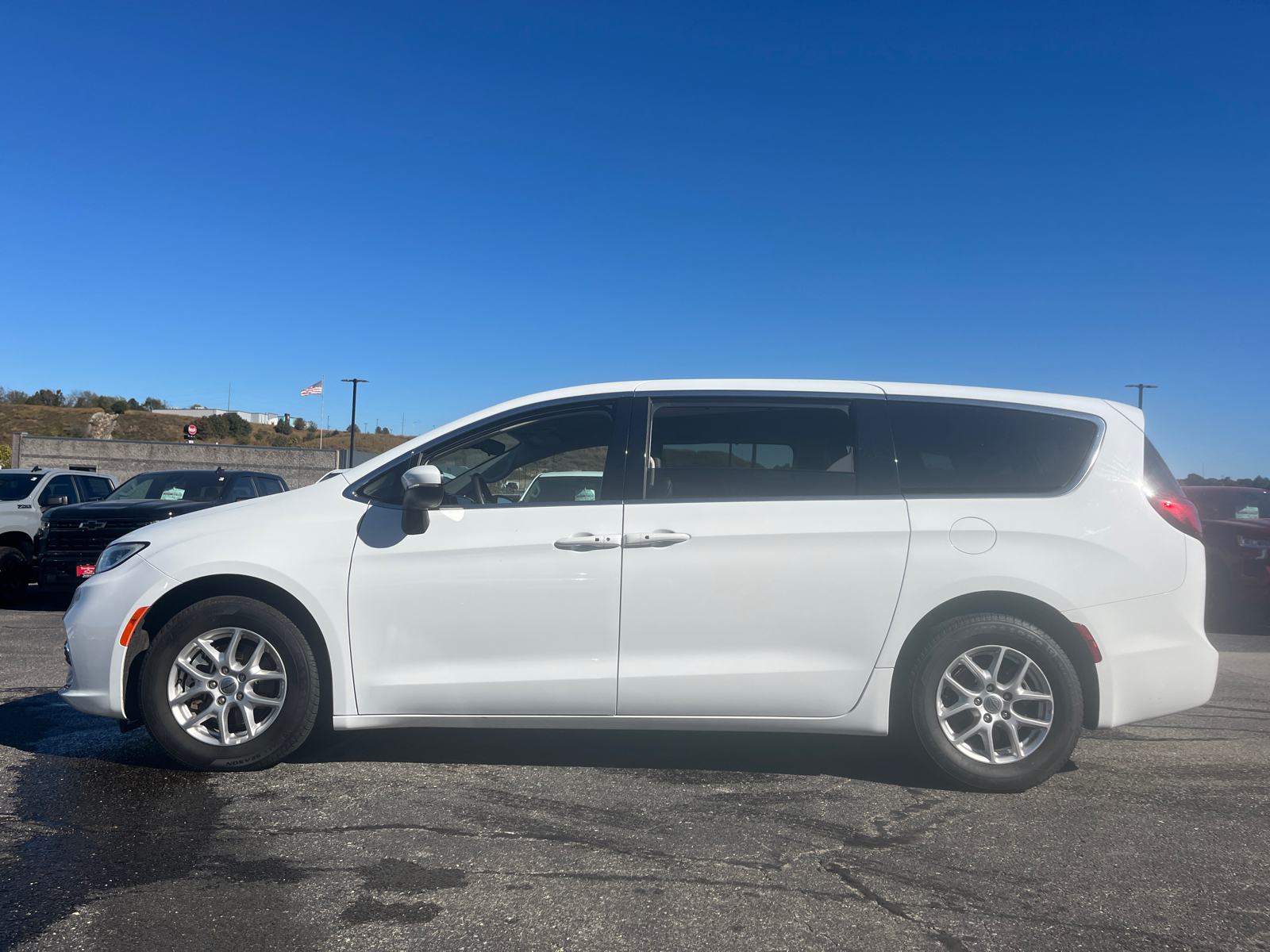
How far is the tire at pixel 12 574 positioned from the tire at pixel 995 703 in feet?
38.5

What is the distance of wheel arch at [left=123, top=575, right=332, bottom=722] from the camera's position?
166 inches

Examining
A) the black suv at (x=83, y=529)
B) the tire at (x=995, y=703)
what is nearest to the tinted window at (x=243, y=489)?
the black suv at (x=83, y=529)

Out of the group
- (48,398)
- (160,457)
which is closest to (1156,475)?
(160,457)

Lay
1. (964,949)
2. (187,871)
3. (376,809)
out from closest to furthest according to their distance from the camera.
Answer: (964,949)
(187,871)
(376,809)

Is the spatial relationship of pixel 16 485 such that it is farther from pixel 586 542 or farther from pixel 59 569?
pixel 586 542

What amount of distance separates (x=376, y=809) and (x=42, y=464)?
41977 mm

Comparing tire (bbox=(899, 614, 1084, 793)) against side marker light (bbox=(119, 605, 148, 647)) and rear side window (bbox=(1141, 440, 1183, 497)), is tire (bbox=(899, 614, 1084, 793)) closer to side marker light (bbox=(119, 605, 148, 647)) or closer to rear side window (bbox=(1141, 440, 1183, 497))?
rear side window (bbox=(1141, 440, 1183, 497))

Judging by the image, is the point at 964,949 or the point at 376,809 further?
the point at 376,809

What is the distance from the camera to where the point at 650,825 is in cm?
361

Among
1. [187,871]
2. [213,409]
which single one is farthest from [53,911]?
[213,409]

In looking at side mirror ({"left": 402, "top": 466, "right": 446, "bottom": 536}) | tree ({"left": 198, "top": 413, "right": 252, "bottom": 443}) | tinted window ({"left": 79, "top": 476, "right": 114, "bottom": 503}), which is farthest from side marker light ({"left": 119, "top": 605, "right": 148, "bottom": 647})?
tree ({"left": 198, "top": 413, "right": 252, "bottom": 443})

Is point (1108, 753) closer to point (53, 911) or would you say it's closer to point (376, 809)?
point (376, 809)

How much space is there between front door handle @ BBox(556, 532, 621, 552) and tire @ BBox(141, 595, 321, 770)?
4.22ft

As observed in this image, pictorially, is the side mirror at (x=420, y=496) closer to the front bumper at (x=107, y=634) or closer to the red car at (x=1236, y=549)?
the front bumper at (x=107, y=634)
